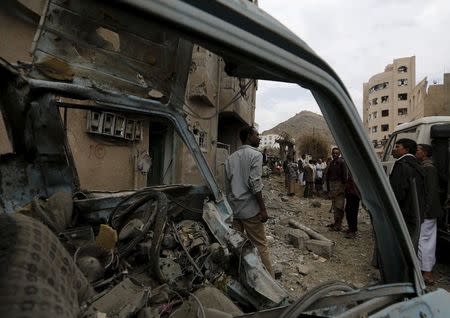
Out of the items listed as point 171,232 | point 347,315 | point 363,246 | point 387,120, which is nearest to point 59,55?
point 171,232

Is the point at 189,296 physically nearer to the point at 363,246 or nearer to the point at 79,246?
the point at 79,246

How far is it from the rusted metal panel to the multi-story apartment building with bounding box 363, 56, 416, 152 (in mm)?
61653

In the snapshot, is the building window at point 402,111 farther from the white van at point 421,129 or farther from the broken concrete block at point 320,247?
the broken concrete block at point 320,247

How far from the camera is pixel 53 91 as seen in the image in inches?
89.5

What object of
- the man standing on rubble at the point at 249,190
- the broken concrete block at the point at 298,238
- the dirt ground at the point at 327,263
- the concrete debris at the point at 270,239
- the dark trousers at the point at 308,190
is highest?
the man standing on rubble at the point at 249,190

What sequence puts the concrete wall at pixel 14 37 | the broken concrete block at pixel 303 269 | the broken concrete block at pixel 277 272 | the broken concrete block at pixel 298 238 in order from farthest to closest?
the broken concrete block at pixel 298 238 → the broken concrete block at pixel 303 269 → the broken concrete block at pixel 277 272 → the concrete wall at pixel 14 37

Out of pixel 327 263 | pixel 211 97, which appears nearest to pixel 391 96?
pixel 211 97

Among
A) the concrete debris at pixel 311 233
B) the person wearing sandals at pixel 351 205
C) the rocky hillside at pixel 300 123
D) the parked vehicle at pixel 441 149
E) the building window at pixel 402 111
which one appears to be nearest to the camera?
the parked vehicle at pixel 441 149

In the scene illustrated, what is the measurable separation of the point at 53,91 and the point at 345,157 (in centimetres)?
180

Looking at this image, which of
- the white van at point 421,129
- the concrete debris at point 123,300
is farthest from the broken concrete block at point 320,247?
the concrete debris at point 123,300

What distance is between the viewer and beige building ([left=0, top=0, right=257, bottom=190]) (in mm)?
4117

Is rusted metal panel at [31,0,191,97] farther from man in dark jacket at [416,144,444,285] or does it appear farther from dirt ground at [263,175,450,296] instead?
man in dark jacket at [416,144,444,285]

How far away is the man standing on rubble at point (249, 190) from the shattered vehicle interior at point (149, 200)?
112 centimetres

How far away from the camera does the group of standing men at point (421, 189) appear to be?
4387 mm
